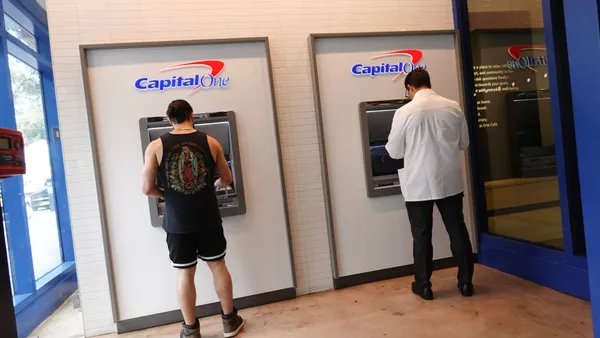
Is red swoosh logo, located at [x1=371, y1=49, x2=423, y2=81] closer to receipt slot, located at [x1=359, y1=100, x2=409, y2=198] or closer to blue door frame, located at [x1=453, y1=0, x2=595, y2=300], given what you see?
receipt slot, located at [x1=359, y1=100, x2=409, y2=198]

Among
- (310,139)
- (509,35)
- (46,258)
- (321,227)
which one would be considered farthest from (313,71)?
(46,258)

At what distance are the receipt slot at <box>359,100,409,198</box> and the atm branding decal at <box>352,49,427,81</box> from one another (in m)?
0.24

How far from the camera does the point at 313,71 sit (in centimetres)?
369

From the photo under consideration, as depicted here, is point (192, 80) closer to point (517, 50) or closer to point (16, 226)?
point (16, 226)

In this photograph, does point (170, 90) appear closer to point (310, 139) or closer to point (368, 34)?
point (310, 139)

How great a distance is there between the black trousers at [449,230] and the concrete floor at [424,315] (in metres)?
0.20

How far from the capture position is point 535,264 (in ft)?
11.6

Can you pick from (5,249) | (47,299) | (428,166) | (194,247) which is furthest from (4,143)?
(47,299)

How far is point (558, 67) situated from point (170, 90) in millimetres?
2651

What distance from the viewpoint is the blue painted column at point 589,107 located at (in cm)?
187

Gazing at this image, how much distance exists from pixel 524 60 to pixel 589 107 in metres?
1.90

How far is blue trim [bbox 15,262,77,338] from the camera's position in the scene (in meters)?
3.64

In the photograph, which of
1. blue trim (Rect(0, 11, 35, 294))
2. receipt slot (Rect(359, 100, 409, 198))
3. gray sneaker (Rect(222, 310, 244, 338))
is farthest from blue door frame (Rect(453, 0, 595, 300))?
blue trim (Rect(0, 11, 35, 294))

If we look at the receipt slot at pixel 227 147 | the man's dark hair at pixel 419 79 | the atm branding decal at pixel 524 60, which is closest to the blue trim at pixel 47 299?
the receipt slot at pixel 227 147
